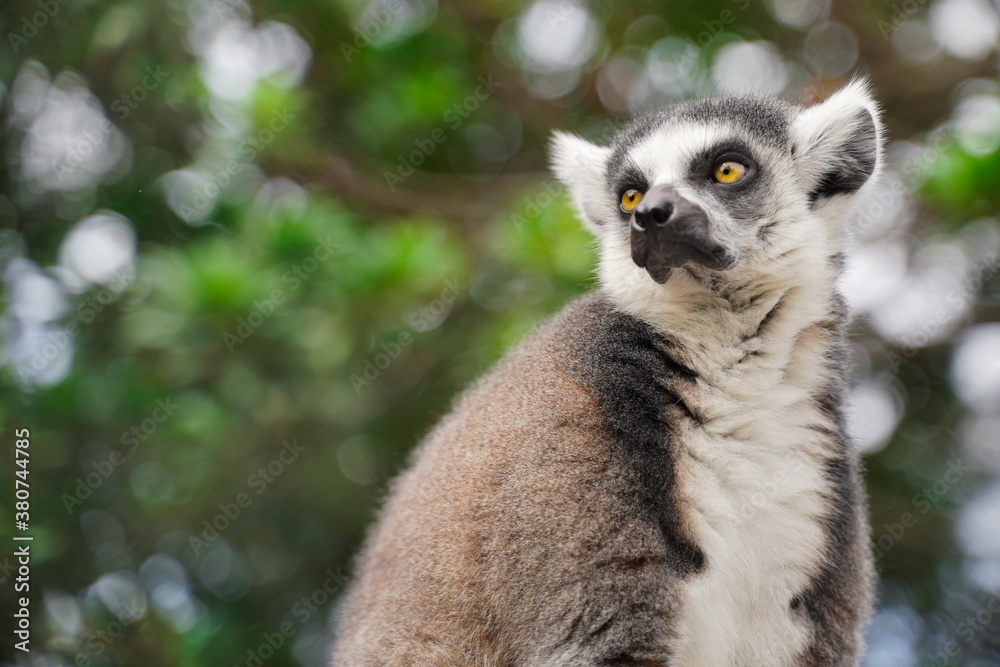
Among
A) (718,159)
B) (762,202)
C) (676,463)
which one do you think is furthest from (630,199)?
(676,463)

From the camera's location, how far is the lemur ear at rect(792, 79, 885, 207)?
3328 mm

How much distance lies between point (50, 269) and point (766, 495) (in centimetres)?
454

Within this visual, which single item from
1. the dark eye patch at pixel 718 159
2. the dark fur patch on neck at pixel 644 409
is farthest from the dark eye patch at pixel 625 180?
the dark fur patch on neck at pixel 644 409

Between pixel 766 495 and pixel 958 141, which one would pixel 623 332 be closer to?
pixel 766 495

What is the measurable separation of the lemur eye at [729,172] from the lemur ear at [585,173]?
0.66 m

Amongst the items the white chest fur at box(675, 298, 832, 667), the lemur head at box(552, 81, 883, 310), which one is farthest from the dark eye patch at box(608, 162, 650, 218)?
the white chest fur at box(675, 298, 832, 667)

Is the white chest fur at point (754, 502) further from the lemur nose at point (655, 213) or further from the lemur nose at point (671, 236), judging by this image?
the lemur nose at point (655, 213)

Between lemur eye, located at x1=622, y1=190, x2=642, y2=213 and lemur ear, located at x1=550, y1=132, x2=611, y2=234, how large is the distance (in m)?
0.25

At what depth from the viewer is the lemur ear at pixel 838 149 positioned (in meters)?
3.33

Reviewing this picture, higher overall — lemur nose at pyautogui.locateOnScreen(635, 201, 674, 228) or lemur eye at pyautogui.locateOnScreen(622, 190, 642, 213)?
lemur nose at pyautogui.locateOnScreen(635, 201, 674, 228)

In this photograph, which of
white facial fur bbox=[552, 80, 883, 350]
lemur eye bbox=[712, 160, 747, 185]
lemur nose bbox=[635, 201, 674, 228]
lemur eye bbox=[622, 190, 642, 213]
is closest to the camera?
lemur nose bbox=[635, 201, 674, 228]

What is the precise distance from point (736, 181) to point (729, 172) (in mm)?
57

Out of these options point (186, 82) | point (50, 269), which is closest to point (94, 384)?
point (50, 269)

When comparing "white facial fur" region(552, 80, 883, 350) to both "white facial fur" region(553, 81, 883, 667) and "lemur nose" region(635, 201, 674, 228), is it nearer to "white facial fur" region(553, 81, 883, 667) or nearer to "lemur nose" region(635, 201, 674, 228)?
"white facial fur" region(553, 81, 883, 667)
